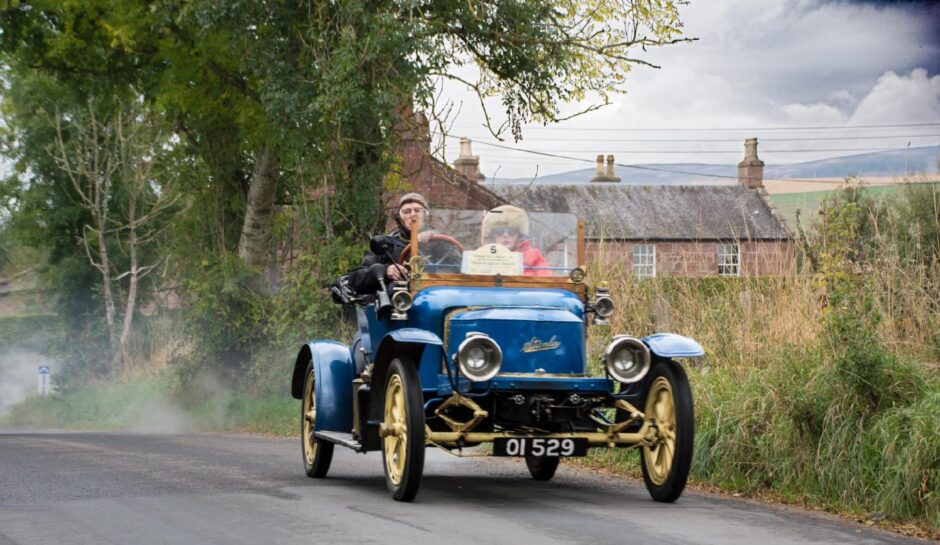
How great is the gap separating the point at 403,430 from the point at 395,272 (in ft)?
5.18

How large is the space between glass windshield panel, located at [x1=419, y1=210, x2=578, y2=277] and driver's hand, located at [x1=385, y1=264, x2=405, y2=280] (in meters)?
0.21

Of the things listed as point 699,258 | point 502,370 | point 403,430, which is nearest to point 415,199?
point 502,370

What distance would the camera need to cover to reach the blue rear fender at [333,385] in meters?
10.5

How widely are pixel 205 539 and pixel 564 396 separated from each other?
268 cm

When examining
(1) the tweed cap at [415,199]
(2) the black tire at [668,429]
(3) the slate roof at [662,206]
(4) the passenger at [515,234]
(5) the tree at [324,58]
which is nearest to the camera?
(2) the black tire at [668,429]

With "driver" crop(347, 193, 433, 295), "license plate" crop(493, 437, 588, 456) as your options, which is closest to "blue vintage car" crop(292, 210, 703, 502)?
"license plate" crop(493, 437, 588, 456)

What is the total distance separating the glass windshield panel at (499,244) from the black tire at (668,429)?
1313mm

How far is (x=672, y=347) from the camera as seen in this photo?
915cm

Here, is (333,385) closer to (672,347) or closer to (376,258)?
(376,258)

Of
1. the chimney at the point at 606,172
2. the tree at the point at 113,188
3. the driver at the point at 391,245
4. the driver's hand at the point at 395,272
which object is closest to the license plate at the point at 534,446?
the driver's hand at the point at 395,272

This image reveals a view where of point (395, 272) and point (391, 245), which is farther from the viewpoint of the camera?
point (391, 245)

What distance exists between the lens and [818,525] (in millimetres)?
8430

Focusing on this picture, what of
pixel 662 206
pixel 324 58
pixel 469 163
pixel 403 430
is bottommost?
pixel 403 430

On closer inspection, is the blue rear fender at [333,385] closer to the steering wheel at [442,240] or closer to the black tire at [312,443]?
the black tire at [312,443]
